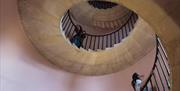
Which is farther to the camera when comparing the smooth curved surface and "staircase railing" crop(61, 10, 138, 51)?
"staircase railing" crop(61, 10, 138, 51)

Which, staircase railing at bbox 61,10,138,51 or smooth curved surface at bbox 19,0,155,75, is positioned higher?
staircase railing at bbox 61,10,138,51

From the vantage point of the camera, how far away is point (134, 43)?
655 cm

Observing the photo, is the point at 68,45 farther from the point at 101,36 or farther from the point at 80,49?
the point at 101,36

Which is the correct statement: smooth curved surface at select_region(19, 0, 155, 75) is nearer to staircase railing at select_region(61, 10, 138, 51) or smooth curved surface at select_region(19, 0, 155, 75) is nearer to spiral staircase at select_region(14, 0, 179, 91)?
spiral staircase at select_region(14, 0, 179, 91)

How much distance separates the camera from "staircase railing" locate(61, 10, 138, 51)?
25.3ft

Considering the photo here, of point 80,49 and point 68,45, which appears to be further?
point 80,49

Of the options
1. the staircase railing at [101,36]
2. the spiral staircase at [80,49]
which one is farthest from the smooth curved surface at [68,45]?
the staircase railing at [101,36]

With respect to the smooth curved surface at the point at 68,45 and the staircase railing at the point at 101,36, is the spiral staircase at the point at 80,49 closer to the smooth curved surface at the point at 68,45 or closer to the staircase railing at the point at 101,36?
the smooth curved surface at the point at 68,45

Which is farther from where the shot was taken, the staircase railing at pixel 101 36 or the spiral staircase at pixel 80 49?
the staircase railing at pixel 101 36

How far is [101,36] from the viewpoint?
9.29 m

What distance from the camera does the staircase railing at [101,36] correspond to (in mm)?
7707

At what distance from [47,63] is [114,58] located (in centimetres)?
157

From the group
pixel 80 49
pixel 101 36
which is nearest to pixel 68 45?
pixel 80 49

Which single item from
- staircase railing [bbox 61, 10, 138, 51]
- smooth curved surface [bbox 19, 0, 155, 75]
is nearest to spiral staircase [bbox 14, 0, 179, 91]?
smooth curved surface [bbox 19, 0, 155, 75]
